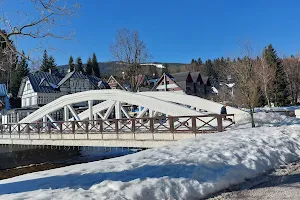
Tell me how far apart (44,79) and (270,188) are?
4753 cm

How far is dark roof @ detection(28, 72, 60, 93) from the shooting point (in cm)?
4628

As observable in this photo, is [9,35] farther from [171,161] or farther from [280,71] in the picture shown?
[280,71]

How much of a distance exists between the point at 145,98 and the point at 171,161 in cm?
1172

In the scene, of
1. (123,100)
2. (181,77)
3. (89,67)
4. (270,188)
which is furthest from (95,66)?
(270,188)

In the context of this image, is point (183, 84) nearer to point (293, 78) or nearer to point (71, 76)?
point (293, 78)

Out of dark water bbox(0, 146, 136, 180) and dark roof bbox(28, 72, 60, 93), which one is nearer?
dark water bbox(0, 146, 136, 180)

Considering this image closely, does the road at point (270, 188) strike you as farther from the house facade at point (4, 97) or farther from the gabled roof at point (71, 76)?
the gabled roof at point (71, 76)

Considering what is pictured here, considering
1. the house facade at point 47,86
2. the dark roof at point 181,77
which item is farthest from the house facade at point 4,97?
the dark roof at point 181,77

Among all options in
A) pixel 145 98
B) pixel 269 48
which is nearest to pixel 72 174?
pixel 145 98

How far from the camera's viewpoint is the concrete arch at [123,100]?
54.8ft

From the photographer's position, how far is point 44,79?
48.0m

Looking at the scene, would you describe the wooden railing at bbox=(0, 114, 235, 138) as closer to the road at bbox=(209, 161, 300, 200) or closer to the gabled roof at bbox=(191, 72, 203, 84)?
the road at bbox=(209, 161, 300, 200)

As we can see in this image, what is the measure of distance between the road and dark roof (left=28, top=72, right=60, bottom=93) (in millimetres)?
44365

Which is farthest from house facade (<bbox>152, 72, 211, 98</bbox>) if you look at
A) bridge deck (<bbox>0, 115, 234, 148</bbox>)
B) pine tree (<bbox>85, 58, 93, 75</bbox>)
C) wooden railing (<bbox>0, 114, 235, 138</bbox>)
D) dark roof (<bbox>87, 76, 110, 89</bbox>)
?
bridge deck (<bbox>0, 115, 234, 148</bbox>)
